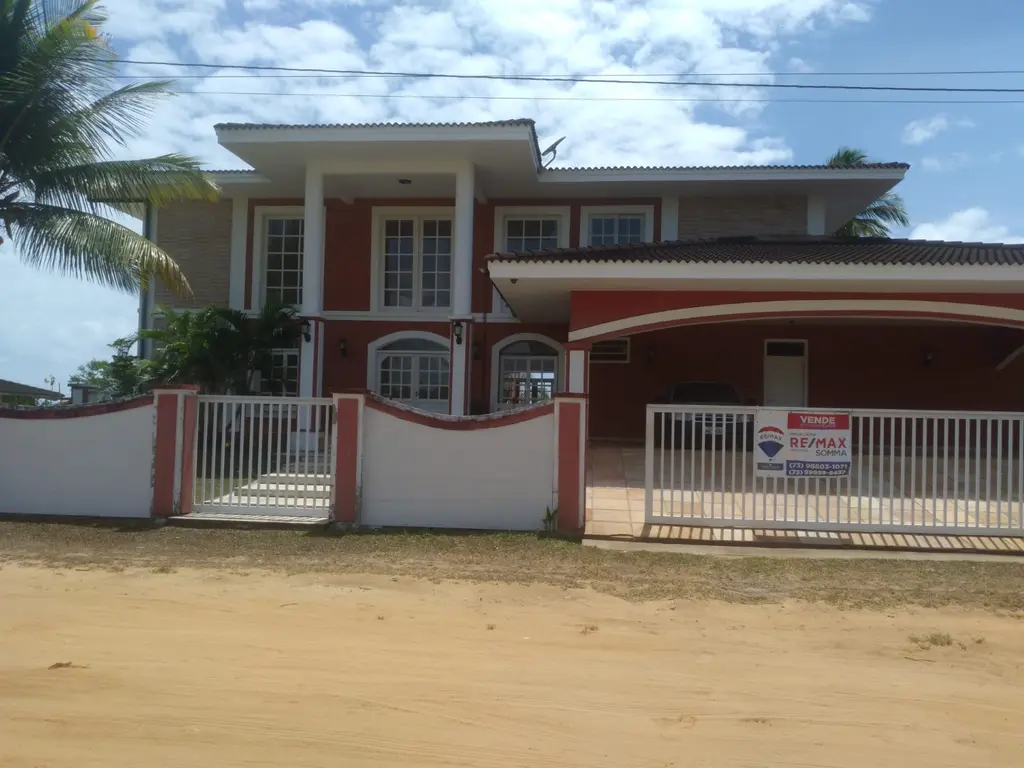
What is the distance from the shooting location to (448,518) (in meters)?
8.84

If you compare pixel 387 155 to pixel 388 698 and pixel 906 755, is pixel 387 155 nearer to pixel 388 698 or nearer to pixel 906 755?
pixel 388 698

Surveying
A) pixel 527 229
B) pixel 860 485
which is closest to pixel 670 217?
pixel 527 229

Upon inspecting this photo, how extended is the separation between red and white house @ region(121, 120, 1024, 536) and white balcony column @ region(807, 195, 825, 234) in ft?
0.14

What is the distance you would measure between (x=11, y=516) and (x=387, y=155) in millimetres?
8848

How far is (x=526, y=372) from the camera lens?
16812 millimetres

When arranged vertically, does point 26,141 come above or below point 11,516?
above

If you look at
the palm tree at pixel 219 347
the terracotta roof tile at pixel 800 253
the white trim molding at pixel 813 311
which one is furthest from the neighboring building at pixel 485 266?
the white trim molding at pixel 813 311

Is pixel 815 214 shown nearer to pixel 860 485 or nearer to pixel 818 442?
pixel 818 442

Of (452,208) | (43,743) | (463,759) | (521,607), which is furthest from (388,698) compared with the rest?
(452,208)

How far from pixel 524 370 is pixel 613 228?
357 centimetres

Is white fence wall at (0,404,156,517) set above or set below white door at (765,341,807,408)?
below

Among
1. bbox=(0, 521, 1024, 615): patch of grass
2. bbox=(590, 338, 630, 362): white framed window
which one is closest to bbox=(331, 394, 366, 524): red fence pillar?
bbox=(0, 521, 1024, 615): patch of grass

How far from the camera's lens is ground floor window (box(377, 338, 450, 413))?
16.8 m

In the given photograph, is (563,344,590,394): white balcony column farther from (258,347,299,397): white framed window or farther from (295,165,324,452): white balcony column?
(258,347,299,397): white framed window
